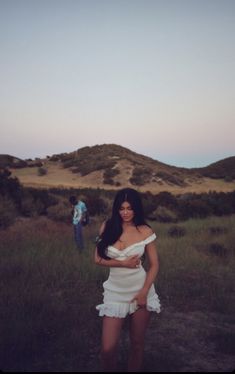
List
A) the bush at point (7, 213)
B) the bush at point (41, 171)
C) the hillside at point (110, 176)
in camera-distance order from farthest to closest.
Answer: the bush at point (41, 171), the hillside at point (110, 176), the bush at point (7, 213)

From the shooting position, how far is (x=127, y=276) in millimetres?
4035

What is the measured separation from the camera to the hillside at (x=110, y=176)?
5391cm

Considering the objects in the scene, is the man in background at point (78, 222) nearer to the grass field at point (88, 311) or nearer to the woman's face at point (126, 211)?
the grass field at point (88, 311)

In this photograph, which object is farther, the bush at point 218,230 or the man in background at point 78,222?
the bush at point 218,230

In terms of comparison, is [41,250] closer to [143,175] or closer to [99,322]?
[99,322]

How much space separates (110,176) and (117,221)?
173 ft

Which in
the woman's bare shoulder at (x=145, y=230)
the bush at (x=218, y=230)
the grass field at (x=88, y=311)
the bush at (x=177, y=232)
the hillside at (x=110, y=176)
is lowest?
the grass field at (x=88, y=311)

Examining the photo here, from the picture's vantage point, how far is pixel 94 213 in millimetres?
23172

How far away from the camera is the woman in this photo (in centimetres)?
389

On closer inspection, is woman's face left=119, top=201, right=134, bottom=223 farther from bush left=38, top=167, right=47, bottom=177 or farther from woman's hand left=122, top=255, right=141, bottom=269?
bush left=38, top=167, right=47, bottom=177

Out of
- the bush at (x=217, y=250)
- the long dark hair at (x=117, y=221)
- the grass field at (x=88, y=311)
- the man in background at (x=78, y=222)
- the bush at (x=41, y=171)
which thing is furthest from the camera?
the bush at (x=41, y=171)

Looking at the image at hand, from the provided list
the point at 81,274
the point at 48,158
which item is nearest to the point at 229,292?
the point at 81,274

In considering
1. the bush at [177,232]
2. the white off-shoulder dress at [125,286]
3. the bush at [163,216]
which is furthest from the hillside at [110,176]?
the white off-shoulder dress at [125,286]

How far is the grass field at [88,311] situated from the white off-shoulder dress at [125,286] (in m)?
1.33
